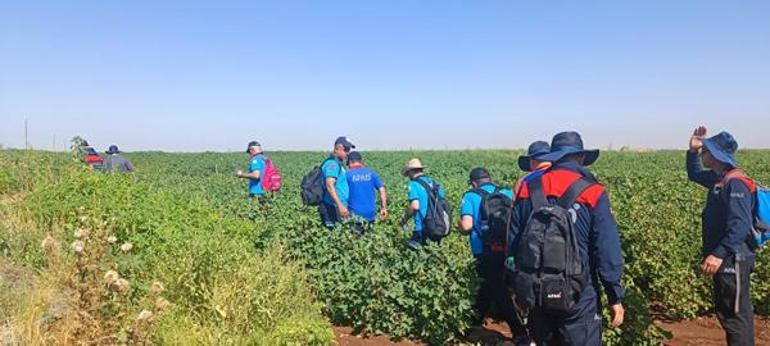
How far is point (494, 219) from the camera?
5059 mm

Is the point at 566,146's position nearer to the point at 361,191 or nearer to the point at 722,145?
the point at 722,145

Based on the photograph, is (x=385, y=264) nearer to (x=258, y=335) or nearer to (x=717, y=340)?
(x=258, y=335)

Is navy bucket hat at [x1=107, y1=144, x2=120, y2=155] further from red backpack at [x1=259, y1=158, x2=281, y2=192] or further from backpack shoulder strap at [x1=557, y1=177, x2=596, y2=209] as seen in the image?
backpack shoulder strap at [x1=557, y1=177, x2=596, y2=209]

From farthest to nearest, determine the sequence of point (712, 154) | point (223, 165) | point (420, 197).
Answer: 1. point (223, 165)
2. point (420, 197)
3. point (712, 154)

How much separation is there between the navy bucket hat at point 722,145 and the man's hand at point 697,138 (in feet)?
0.94

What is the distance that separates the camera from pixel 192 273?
4.99 m

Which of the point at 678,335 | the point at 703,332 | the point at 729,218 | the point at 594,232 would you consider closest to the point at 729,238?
the point at 729,218

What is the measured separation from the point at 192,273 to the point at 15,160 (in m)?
11.9

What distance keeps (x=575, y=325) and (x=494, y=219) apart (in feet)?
5.51

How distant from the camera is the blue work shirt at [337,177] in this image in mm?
7660

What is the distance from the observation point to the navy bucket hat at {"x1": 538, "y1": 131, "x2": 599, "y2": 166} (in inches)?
143

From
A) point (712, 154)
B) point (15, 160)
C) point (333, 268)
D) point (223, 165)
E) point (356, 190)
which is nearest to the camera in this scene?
point (712, 154)

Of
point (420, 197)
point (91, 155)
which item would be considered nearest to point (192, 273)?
point (420, 197)

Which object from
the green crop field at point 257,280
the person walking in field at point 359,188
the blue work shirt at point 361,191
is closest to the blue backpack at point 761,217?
the green crop field at point 257,280
